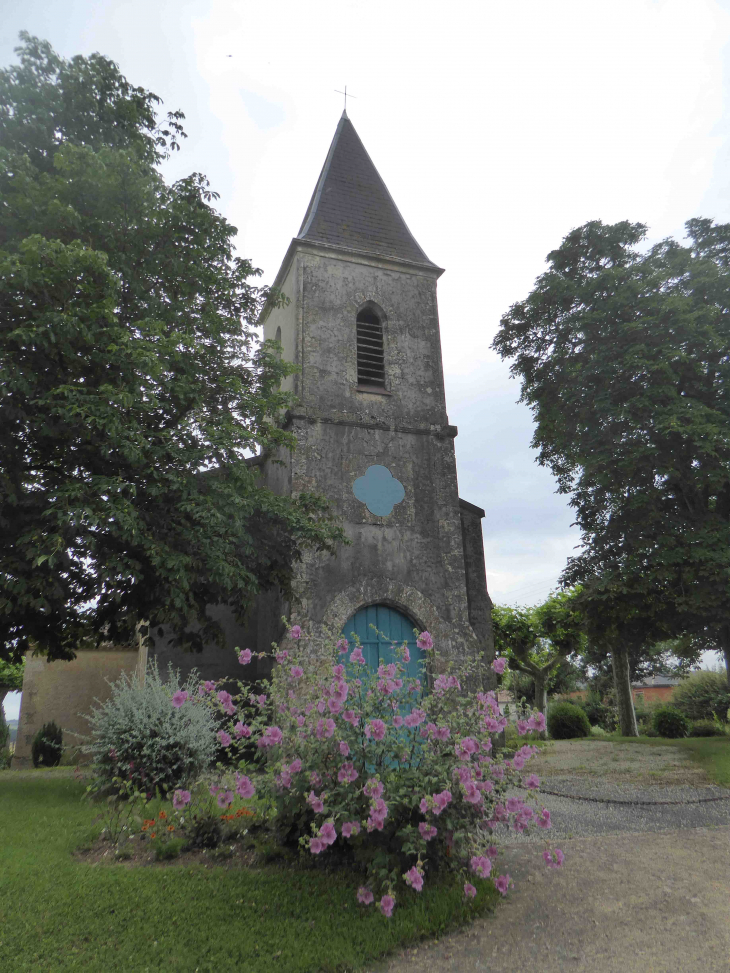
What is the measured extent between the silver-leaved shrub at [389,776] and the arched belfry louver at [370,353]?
28.8ft

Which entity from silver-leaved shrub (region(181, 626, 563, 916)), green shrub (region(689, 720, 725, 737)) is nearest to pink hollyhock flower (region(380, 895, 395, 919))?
silver-leaved shrub (region(181, 626, 563, 916))

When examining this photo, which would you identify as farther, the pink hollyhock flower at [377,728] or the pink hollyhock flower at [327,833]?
the pink hollyhock flower at [377,728]

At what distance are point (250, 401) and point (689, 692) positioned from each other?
1995cm

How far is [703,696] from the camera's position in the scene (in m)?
21.5

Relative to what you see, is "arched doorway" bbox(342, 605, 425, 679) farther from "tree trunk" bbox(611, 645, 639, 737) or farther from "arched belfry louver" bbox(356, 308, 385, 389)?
"tree trunk" bbox(611, 645, 639, 737)

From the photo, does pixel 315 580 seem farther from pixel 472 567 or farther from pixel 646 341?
pixel 646 341

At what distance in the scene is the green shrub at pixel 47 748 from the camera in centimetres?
1345

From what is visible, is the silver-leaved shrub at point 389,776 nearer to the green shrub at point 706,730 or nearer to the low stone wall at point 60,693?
the low stone wall at point 60,693

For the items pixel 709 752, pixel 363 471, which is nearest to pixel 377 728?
pixel 363 471

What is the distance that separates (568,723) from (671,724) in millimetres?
2940

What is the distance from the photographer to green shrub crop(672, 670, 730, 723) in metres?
20.6

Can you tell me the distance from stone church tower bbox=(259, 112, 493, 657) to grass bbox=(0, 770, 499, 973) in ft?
19.2

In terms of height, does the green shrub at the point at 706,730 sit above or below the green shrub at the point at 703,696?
below

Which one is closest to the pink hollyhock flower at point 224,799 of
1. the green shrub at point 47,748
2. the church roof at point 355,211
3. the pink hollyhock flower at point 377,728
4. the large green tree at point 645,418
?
the pink hollyhock flower at point 377,728
